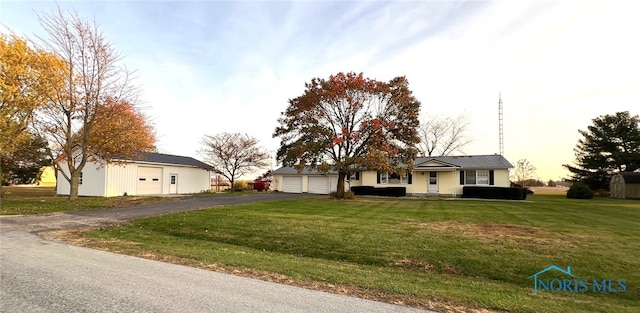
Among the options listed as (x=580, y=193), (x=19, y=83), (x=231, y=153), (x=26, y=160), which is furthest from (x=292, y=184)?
(x=580, y=193)

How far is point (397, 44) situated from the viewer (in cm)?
1461

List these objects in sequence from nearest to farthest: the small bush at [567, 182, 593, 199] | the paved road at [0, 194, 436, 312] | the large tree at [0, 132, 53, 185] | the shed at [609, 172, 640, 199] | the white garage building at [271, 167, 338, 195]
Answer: the paved road at [0, 194, 436, 312] < the large tree at [0, 132, 53, 185] < the small bush at [567, 182, 593, 199] < the shed at [609, 172, 640, 199] < the white garage building at [271, 167, 338, 195]

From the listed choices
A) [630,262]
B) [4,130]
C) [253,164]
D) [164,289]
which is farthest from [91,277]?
[253,164]

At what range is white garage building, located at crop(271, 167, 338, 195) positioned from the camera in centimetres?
3331

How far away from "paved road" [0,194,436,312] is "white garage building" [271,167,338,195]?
26979 mm

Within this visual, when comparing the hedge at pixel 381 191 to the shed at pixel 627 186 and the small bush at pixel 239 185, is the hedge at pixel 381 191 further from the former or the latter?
the shed at pixel 627 186

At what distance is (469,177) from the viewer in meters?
28.2

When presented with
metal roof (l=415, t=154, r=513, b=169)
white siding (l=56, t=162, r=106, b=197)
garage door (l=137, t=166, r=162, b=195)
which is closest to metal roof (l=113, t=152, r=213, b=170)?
garage door (l=137, t=166, r=162, b=195)

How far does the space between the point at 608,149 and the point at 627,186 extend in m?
7.78

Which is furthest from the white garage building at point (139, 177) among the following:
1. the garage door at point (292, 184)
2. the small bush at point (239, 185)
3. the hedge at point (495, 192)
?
the hedge at point (495, 192)

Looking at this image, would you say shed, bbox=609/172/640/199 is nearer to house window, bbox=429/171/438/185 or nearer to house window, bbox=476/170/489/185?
house window, bbox=476/170/489/185

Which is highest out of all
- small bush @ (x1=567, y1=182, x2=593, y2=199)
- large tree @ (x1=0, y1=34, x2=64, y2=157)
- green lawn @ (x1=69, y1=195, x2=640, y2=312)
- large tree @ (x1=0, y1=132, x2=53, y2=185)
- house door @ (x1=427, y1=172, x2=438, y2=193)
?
large tree @ (x1=0, y1=34, x2=64, y2=157)

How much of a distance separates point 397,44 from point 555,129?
55.5ft

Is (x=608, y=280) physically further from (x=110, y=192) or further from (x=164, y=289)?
(x=110, y=192)
